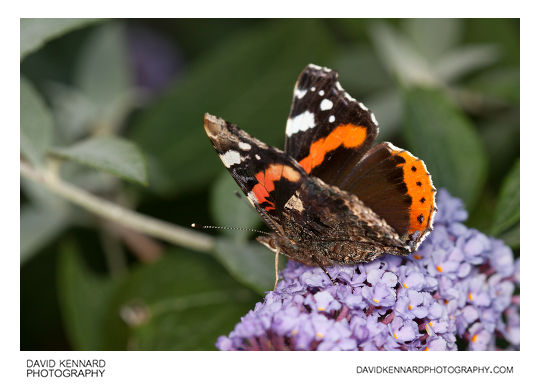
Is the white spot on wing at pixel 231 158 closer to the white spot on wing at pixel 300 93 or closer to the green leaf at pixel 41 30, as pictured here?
the white spot on wing at pixel 300 93

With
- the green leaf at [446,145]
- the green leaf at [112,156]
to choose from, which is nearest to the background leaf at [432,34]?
the green leaf at [446,145]

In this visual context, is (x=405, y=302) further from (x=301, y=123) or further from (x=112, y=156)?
(x=112, y=156)

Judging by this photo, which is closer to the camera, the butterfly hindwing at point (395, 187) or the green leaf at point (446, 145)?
the butterfly hindwing at point (395, 187)

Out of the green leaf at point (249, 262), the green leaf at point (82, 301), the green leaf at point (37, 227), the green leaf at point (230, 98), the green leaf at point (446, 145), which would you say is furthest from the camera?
the green leaf at point (230, 98)

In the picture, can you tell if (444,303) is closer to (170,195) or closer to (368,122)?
(368,122)

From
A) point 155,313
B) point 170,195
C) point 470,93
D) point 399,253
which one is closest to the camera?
point 399,253

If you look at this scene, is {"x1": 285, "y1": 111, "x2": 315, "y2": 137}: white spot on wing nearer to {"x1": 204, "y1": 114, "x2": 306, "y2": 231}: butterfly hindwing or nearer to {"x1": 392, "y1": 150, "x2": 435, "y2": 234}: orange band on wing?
{"x1": 204, "y1": 114, "x2": 306, "y2": 231}: butterfly hindwing
